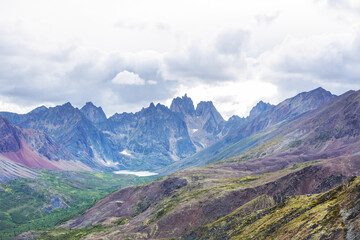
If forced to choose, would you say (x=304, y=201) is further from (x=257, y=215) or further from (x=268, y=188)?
(x=268, y=188)

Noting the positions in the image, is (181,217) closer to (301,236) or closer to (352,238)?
(301,236)

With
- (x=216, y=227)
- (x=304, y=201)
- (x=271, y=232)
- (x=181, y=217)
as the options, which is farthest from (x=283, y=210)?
(x=181, y=217)

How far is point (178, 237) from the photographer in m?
178

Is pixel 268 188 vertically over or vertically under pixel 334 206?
under

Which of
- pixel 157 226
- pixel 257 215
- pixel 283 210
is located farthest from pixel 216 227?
pixel 157 226

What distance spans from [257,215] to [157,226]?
283 feet

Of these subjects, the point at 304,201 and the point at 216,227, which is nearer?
the point at 304,201

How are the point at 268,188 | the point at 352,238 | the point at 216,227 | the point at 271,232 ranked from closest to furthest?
1. the point at 352,238
2. the point at 271,232
3. the point at 216,227
4. the point at 268,188

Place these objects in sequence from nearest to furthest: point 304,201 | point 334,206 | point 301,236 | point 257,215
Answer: point 301,236
point 334,206
point 304,201
point 257,215

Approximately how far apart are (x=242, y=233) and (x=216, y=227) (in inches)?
1259

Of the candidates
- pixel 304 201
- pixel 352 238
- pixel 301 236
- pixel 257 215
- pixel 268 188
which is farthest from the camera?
pixel 268 188

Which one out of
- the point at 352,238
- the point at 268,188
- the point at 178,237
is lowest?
the point at 178,237

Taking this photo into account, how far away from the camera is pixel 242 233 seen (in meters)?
120

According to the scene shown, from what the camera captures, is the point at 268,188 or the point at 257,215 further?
the point at 268,188
